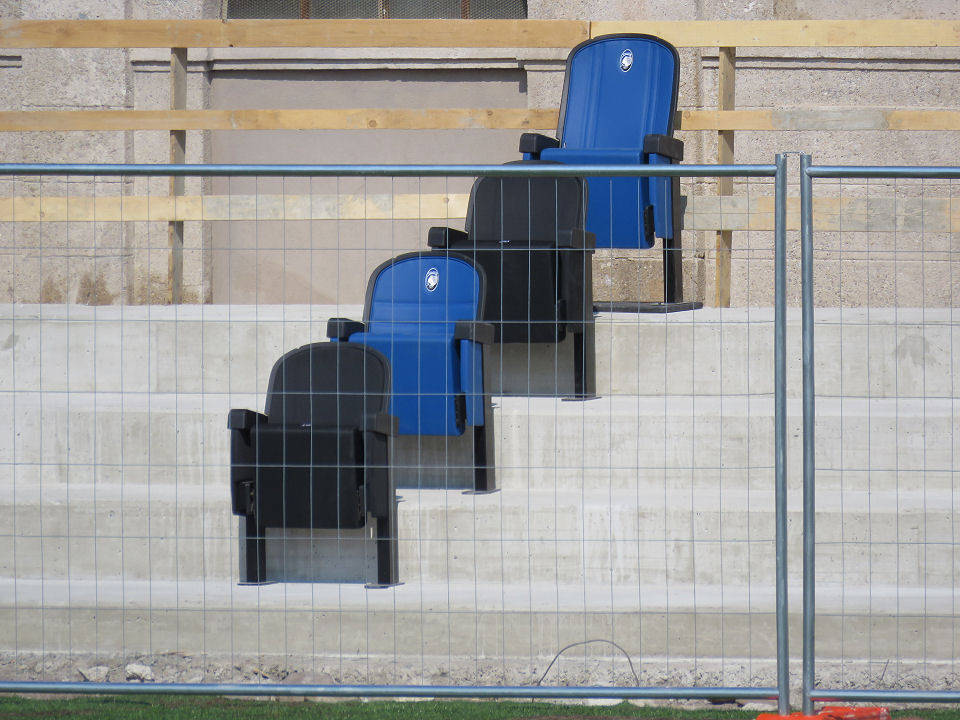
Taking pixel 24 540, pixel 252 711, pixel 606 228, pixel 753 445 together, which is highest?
pixel 606 228

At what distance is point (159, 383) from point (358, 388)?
1198 millimetres

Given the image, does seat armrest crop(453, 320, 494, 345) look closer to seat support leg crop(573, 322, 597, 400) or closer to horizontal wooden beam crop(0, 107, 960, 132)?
seat support leg crop(573, 322, 597, 400)

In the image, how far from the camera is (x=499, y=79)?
25.8ft

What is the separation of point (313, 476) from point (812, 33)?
3.26 meters

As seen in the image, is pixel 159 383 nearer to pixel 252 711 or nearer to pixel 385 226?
pixel 252 711

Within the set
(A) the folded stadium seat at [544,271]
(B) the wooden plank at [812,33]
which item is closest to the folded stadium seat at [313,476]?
(A) the folded stadium seat at [544,271]

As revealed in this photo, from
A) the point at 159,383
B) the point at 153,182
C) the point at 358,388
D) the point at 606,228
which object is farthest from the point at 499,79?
the point at 358,388

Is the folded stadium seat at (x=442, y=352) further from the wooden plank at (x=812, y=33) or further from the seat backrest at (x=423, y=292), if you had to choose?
the wooden plank at (x=812, y=33)

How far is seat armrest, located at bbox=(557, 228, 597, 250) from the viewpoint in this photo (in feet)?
13.9

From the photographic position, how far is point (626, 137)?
5.12m

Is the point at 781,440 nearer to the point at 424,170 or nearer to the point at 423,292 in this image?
the point at 424,170

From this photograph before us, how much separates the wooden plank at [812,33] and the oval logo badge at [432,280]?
1985 millimetres

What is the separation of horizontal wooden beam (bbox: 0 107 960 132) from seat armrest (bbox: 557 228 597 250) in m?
1.16

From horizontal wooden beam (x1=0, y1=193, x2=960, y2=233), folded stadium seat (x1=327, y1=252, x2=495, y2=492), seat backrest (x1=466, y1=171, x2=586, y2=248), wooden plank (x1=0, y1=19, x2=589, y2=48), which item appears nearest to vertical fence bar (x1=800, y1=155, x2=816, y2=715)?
folded stadium seat (x1=327, y1=252, x2=495, y2=492)
